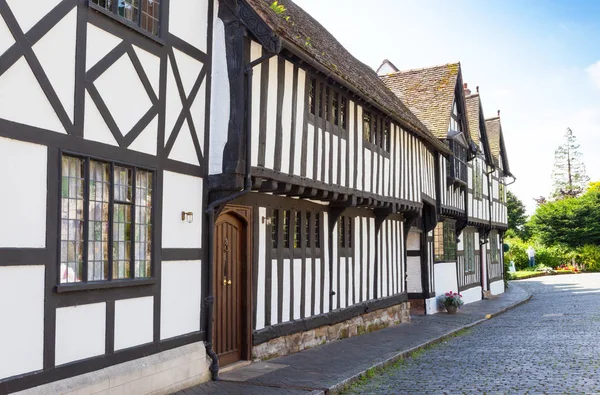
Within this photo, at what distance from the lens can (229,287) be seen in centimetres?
996

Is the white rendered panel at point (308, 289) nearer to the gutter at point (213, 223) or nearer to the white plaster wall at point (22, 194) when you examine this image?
the gutter at point (213, 223)

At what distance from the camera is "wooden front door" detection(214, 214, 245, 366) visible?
966 centimetres

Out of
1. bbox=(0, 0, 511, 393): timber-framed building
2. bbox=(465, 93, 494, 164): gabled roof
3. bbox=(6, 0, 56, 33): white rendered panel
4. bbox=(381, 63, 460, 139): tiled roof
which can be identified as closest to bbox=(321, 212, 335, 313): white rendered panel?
bbox=(0, 0, 511, 393): timber-framed building

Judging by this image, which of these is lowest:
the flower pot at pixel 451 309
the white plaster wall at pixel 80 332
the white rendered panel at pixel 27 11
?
the flower pot at pixel 451 309

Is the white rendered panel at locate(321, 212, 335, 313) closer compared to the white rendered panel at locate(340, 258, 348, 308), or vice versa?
the white rendered panel at locate(321, 212, 335, 313)

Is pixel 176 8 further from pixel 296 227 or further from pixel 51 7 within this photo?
pixel 296 227

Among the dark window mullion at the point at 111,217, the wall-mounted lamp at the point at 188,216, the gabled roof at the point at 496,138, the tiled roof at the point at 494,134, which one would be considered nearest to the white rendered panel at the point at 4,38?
the dark window mullion at the point at 111,217

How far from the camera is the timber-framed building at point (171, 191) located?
5922 mm

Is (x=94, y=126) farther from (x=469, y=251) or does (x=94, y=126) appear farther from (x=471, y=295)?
(x=469, y=251)

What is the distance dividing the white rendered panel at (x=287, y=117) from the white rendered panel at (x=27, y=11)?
479cm

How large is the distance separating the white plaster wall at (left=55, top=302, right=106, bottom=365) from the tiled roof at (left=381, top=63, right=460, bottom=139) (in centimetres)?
1620

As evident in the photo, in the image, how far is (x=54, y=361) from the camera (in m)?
6.14

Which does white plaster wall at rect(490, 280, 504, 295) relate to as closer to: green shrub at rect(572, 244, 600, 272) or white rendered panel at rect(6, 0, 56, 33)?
green shrub at rect(572, 244, 600, 272)

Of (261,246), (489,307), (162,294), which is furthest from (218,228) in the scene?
(489,307)
